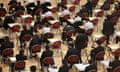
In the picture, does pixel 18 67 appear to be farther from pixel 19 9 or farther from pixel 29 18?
pixel 19 9

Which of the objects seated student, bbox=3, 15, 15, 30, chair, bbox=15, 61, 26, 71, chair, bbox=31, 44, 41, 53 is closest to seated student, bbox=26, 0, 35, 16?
seated student, bbox=3, 15, 15, 30

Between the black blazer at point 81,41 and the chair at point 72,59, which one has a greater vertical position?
the black blazer at point 81,41

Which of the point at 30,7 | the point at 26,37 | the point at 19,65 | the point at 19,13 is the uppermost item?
the point at 30,7

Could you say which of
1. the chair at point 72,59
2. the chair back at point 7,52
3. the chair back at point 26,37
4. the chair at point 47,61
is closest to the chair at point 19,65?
the chair at point 47,61

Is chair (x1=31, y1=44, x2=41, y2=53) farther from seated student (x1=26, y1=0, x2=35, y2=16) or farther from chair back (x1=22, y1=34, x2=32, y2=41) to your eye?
seated student (x1=26, y1=0, x2=35, y2=16)

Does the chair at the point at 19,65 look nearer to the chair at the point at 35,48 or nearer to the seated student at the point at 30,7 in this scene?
the chair at the point at 35,48

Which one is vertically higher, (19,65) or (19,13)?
(19,13)

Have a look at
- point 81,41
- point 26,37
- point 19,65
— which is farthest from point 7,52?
point 81,41

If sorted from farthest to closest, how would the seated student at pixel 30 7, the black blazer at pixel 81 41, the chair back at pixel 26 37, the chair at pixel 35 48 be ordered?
the seated student at pixel 30 7, the chair back at pixel 26 37, the black blazer at pixel 81 41, the chair at pixel 35 48

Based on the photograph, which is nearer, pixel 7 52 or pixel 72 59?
pixel 72 59

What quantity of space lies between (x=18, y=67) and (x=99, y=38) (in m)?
5.37

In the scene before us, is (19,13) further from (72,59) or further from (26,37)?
(72,59)

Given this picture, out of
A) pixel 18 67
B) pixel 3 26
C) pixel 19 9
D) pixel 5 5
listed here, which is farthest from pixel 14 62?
pixel 5 5

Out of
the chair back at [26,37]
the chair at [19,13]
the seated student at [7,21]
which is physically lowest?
the chair back at [26,37]
